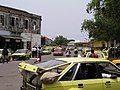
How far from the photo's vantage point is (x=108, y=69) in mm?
9531

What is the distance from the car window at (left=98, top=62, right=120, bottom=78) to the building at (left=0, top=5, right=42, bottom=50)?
43981mm

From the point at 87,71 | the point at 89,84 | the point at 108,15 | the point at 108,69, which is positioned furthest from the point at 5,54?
the point at 89,84

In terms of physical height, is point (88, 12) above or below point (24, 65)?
above

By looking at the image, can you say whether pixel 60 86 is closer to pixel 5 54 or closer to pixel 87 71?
pixel 87 71

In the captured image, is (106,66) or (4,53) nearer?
(106,66)

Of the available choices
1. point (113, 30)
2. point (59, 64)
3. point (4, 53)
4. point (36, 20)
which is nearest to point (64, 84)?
point (59, 64)

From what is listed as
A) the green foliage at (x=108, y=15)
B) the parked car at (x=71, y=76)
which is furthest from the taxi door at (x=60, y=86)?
the green foliage at (x=108, y=15)

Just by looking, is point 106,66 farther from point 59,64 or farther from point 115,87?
point 59,64

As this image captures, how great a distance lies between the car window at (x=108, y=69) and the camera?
29.7 feet

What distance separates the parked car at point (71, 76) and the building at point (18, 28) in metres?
44.3

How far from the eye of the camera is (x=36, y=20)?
70.7 m

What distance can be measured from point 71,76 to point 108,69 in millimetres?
1512

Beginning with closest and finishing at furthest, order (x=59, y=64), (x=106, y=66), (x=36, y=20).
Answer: (x=59, y=64)
(x=106, y=66)
(x=36, y=20)

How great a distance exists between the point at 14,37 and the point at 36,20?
47.0 feet
